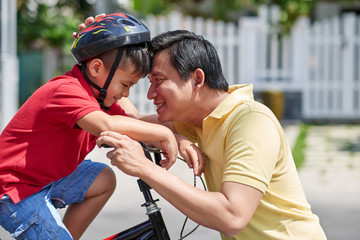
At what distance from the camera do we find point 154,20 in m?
11.4

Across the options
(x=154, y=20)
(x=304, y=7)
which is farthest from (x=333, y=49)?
(x=154, y=20)

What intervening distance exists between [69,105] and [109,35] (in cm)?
28

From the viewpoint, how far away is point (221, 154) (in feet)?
7.36

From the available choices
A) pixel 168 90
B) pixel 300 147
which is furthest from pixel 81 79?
pixel 300 147

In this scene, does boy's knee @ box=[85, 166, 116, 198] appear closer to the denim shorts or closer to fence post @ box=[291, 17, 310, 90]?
the denim shorts

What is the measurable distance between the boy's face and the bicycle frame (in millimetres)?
291

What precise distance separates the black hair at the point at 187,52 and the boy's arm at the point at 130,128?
25 cm

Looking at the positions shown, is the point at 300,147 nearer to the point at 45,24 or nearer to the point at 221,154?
the point at 221,154

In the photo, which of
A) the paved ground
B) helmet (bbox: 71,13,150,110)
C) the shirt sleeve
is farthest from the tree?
helmet (bbox: 71,13,150,110)

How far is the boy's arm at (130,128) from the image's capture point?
6.93 feet

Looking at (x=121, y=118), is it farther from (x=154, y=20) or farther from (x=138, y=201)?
(x=154, y=20)

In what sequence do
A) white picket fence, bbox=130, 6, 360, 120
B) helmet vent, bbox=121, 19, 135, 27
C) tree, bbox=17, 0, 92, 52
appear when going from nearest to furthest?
helmet vent, bbox=121, 19, 135, 27 < white picket fence, bbox=130, 6, 360, 120 < tree, bbox=17, 0, 92, 52

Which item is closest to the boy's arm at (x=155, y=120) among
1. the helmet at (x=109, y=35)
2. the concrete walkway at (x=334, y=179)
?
the helmet at (x=109, y=35)

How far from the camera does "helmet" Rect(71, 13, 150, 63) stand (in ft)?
7.11
